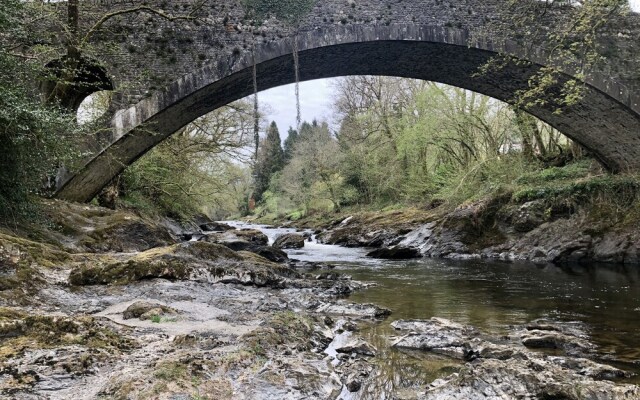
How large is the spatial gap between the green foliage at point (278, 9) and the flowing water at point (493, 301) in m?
6.99

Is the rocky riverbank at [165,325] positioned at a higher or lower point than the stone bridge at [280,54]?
lower

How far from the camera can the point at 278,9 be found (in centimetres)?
1220

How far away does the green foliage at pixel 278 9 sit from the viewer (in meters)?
12.2

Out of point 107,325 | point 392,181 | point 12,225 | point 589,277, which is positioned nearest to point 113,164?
point 12,225

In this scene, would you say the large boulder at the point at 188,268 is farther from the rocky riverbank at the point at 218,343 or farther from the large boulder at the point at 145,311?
the large boulder at the point at 145,311

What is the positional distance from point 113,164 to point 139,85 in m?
2.15

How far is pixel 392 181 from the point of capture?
89.5 feet

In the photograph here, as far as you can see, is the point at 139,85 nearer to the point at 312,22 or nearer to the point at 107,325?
the point at 312,22

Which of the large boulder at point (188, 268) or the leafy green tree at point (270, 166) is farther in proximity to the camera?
the leafy green tree at point (270, 166)

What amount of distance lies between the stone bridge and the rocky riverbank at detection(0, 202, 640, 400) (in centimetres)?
491

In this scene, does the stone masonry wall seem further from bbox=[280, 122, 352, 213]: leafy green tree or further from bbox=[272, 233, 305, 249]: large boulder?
bbox=[280, 122, 352, 213]: leafy green tree

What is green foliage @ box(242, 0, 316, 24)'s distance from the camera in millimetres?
12180

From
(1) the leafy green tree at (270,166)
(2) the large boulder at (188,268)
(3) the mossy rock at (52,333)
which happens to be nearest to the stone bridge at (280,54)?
(2) the large boulder at (188,268)

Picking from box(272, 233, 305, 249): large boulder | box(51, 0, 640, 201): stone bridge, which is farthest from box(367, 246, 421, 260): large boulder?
box(51, 0, 640, 201): stone bridge
